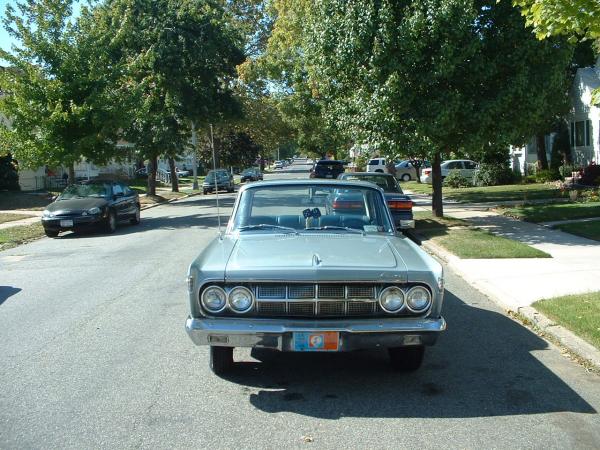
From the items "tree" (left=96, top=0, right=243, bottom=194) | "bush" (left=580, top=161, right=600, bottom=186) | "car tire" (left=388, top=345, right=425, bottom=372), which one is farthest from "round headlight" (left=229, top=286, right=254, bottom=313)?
"tree" (left=96, top=0, right=243, bottom=194)

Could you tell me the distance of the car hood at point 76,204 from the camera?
58.1 ft

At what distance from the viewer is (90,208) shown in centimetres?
1769

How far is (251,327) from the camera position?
15.9 ft

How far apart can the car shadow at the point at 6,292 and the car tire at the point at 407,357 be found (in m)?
6.14

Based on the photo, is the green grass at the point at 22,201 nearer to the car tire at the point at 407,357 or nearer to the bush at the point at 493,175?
the bush at the point at 493,175

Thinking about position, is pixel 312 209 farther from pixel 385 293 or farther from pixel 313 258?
pixel 385 293

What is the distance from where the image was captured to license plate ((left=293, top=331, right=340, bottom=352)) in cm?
479

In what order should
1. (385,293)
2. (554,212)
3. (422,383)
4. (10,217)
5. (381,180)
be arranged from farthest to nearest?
(10,217) < (554,212) < (381,180) < (422,383) < (385,293)

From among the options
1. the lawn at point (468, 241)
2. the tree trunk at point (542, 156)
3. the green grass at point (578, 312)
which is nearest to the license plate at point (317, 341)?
the green grass at point (578, 312)

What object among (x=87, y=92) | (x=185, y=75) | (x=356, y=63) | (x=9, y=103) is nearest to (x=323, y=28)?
(x=356, y=63)

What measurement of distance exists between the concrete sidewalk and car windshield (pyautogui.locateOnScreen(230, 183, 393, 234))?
2.76 meters

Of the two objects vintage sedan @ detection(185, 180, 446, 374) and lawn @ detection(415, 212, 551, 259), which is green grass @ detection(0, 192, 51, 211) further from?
vintage sedan @ detection(185, 180, 446, 374)

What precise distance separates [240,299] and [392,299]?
117 cm

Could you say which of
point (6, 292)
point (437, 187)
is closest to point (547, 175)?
point (437, 187)
